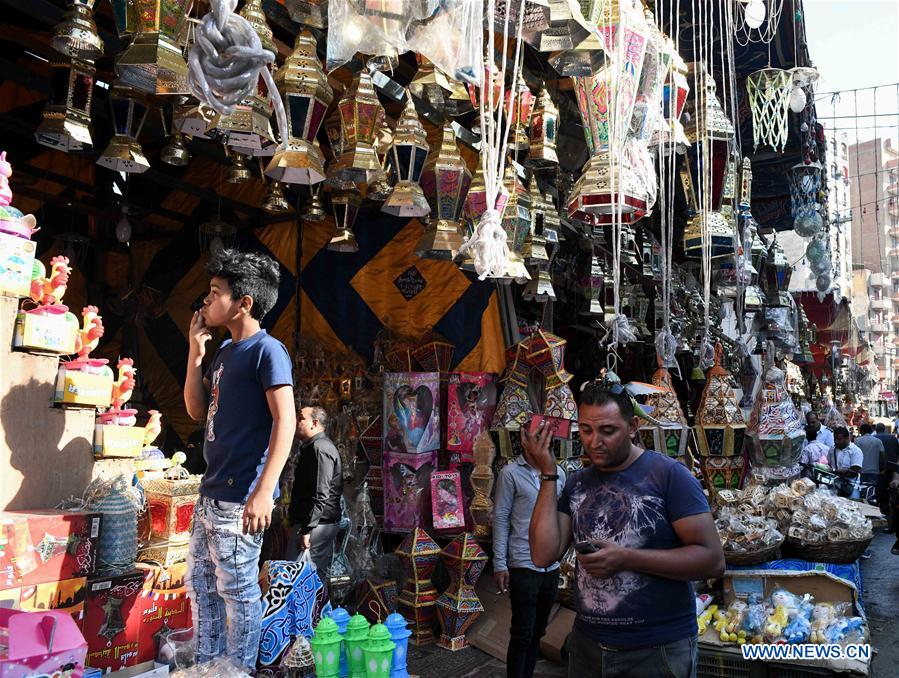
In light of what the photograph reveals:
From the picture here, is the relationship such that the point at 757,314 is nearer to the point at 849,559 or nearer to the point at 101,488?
the point at 849,559

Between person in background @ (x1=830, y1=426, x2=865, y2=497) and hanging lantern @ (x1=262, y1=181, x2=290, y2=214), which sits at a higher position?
hanging lantern @ (x1=262, y1=181, x2=290, y2=214)

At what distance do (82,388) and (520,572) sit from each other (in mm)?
2053

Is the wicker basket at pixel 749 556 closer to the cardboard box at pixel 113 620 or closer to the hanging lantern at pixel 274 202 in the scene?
the cardboard box at pixel 113 620

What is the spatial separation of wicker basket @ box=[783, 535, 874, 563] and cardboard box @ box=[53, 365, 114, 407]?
3956 millimetres

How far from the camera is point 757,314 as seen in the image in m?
10.3

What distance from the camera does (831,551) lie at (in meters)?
4.24

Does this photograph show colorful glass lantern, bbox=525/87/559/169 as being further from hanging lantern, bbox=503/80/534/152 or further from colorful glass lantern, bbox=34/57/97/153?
colorful glass lantern, bbox=34/57/97/153

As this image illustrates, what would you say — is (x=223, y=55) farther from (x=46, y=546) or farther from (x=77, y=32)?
(x=46, y=546)

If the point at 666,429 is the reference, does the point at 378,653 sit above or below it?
below

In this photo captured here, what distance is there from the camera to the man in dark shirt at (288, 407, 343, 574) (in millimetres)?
3977

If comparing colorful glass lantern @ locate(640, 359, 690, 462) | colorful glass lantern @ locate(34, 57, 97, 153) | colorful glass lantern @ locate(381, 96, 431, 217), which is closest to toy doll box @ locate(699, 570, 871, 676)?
colorful glass lantern @ locate(640, 359, 690, 462)

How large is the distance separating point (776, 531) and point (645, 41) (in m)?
2.92

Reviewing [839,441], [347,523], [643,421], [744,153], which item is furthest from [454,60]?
[839,441]

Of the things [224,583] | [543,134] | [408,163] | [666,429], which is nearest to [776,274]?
[666,429]
